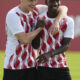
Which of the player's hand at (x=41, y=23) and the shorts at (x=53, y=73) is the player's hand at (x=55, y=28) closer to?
the player's hand at (x=41, y=23)

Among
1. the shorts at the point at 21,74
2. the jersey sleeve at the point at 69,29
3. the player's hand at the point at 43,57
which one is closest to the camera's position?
the player's hand at the point at 43,57

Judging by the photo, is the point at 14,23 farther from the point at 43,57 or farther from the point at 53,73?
the point at 53,73

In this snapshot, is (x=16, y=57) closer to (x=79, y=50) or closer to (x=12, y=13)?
(x=12, y=13)

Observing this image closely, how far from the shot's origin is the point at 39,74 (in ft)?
14.4

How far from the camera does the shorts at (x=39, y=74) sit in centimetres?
436

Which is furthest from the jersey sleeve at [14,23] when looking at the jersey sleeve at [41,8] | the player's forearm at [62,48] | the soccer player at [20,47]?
the player's forearm at [62,48]

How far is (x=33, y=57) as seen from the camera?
4.44 m

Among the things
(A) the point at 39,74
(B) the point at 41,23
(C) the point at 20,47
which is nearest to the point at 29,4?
(B) the point at 41,23

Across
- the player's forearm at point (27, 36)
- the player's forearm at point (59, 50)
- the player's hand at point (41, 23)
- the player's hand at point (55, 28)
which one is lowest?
the player's forearm at point (59, 50)

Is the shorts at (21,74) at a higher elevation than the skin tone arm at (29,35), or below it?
below

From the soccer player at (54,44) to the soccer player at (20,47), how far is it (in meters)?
0.13

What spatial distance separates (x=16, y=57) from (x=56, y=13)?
24.5 inches

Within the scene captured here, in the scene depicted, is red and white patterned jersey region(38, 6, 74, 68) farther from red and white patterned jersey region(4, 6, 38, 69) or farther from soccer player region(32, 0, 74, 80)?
red and white patterned jersey region(4, 6, 38, 69)

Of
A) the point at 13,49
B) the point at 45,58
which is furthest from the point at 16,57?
the point at 45,58
